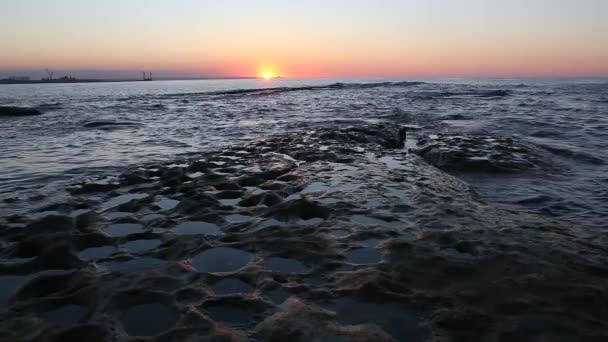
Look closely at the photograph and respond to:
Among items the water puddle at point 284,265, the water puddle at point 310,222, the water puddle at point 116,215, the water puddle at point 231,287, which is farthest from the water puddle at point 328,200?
the water puddle at point 116,215

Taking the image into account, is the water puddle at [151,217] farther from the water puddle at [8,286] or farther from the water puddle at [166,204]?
the water puddle at [8,286]

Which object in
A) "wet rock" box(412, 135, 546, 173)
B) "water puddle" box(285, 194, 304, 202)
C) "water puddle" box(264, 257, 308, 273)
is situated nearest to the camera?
"water puddle" box(264, 257, 308, 273)

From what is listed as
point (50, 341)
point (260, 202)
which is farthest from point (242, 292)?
point (260, 202)

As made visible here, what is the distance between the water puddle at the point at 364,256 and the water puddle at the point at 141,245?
2.54 m

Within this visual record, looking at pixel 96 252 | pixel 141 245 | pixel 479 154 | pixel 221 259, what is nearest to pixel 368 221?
pixel 221 259

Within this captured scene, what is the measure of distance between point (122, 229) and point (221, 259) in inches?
74.1

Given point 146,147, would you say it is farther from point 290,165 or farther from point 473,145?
point 473,145

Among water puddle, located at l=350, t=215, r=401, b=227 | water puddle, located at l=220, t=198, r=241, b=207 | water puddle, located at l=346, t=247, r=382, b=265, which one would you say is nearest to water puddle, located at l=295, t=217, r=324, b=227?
water puddle, located at l=350, t=215, r=401, b=227

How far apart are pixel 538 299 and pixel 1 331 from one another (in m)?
4.86

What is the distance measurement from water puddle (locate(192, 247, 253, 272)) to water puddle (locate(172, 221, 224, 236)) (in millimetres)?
554

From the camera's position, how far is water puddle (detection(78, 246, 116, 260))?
176 inches

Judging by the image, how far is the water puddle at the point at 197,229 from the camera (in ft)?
17.1

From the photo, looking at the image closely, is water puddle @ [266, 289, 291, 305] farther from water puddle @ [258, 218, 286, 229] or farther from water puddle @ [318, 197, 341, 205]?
water puddle @ [318, 197, 341, 205]

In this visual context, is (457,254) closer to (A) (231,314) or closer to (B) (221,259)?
(A) (231,314)
